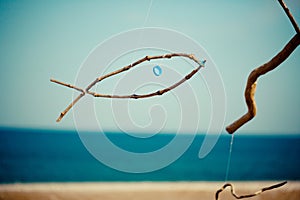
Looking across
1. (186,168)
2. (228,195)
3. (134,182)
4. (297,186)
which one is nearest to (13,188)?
(134,182)

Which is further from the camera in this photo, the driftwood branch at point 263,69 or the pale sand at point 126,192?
the pale sand at point 126,192

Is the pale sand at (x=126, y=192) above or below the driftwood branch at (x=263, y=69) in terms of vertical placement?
below

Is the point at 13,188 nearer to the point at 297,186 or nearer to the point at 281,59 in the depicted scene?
the point at 297,186

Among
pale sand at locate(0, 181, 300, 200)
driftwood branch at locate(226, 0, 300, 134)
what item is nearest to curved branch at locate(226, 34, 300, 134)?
driftwood branch at locate(226, 0, 300, 134)

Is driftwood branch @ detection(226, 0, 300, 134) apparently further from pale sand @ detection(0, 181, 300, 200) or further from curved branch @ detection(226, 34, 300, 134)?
pale sand @ detection(0, 181, 300, 200)

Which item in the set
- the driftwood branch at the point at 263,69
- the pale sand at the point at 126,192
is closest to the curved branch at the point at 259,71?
the driftwood branch at the point at 263,69

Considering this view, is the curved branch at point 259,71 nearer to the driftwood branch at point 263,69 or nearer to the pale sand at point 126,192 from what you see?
the driftwood branch at point 263,69

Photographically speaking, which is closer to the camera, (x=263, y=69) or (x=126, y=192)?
(x=263, y=69)

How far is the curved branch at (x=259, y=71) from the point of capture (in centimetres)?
41

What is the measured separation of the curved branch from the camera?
0.41m

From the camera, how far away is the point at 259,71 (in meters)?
0.42

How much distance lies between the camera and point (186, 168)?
1343 centimetres

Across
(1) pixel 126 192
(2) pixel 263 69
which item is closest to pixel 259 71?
(2) pixel 263 69

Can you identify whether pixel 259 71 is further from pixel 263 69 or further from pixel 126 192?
pixel 126 192
